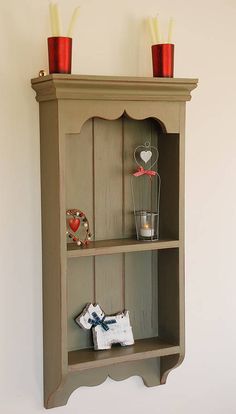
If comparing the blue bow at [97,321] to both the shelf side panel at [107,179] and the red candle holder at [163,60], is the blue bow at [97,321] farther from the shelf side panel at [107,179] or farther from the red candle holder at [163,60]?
the red candle holder at [163,60]

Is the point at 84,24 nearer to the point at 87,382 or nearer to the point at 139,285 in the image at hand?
the point at 139,285

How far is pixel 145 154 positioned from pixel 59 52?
17.8 inches

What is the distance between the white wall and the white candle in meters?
0.25

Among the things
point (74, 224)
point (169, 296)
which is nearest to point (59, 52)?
point (74, 224)

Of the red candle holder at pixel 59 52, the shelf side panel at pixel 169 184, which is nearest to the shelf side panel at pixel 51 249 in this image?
the red candle holder at pixel 59 52

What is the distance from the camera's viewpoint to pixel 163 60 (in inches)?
A: 91.7

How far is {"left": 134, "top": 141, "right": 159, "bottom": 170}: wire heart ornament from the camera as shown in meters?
2.38

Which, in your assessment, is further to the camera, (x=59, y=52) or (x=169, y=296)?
(x=169, y=296)

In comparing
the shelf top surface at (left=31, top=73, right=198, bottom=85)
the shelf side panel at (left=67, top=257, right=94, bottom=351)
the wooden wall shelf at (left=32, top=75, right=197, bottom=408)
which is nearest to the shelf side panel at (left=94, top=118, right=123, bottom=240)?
the wooden wall shelf at (left=32, top=75, right=197, bottom=408)

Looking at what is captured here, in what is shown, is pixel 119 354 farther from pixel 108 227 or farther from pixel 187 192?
pixel 187 192

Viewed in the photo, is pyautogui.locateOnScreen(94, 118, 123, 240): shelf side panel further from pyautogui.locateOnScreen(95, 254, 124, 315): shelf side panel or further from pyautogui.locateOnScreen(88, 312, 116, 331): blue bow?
pyautogui.locateOnScreen(88, 312, 116, 331): blue bow

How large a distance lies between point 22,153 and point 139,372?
860 mm

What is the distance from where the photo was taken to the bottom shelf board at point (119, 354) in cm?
226

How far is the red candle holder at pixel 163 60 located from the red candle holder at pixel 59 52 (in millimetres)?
319
